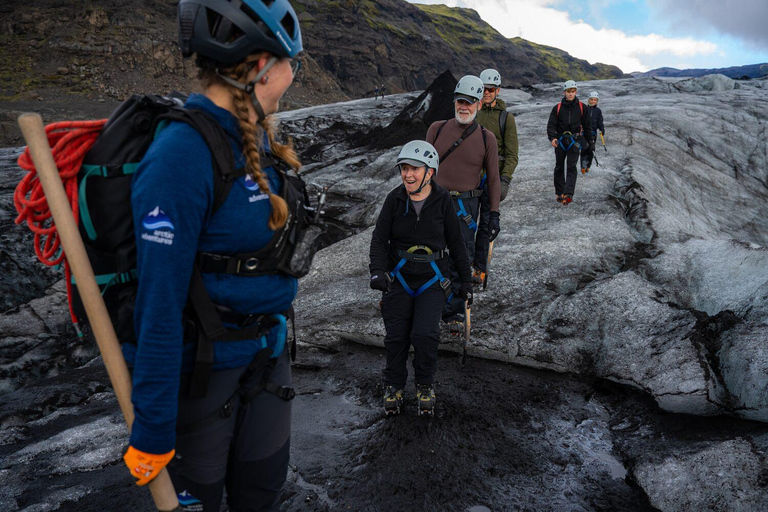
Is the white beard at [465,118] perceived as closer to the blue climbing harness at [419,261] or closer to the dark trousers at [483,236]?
the dark trousers at [483,236]

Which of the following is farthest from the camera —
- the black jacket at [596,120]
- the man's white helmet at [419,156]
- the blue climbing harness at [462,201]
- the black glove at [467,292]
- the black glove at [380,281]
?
the black jacket at [596,120]

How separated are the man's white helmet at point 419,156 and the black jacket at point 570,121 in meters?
8.61

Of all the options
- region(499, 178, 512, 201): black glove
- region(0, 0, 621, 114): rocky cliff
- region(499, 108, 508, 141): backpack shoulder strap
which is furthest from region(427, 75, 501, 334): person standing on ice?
region(0, 0, 621, 114): rocky cliff

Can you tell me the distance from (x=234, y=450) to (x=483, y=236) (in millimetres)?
6512

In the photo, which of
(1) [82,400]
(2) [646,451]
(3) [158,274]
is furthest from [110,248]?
(1) [82,400]

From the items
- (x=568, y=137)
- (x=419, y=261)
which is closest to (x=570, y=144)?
(x=568, y=137)

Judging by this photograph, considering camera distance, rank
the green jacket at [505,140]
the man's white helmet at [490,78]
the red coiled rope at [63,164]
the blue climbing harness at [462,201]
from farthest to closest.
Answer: the man's white helmet at [490,78] → the green jacket at [505,140] → the blue climbing harness at [462,201] → the red coiled rope at [63,164]

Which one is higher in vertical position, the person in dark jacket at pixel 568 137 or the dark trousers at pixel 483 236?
the person in dark jacket at pixel 568 137

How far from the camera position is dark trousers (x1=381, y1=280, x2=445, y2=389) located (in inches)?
228

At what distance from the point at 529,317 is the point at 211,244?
6719 millimetres

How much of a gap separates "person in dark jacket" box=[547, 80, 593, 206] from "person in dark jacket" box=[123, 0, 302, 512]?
11.3 meters

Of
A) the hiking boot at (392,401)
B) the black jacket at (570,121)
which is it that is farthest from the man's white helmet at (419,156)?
the black jacket at (570,121)

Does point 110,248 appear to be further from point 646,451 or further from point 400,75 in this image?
point 400,75

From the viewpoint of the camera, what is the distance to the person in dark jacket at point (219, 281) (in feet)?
6.42
